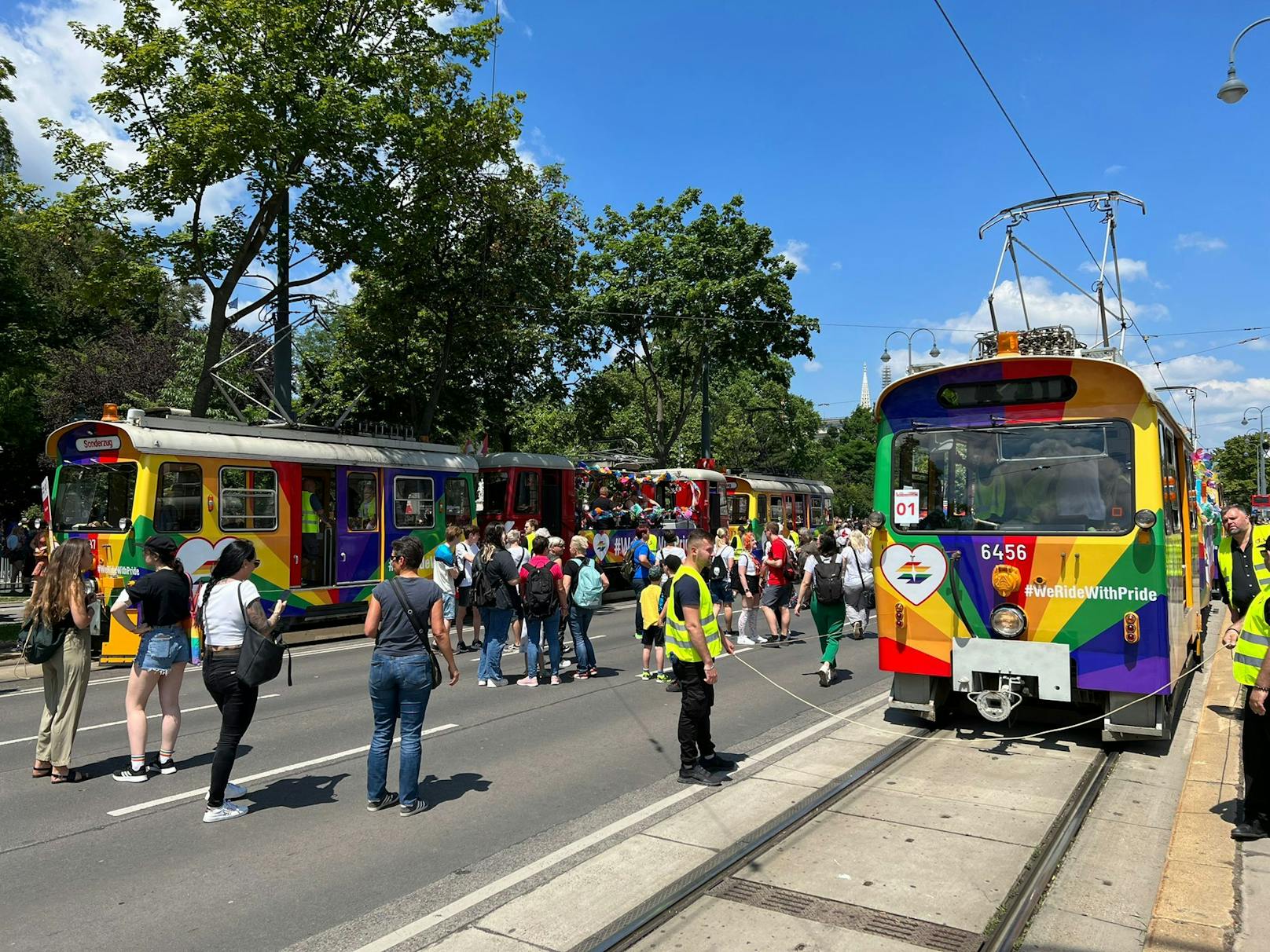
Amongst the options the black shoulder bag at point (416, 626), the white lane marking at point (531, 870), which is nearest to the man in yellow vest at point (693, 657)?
the white lane marking at point (531, 870)

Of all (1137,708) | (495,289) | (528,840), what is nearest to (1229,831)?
(1137,708)

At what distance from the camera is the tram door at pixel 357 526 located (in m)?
15.5

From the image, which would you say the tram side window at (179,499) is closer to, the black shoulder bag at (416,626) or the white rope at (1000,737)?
the black shoulder bag at (416,626)

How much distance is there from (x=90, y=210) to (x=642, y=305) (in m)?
14.1

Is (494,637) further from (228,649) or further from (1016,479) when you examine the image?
(1016,479)

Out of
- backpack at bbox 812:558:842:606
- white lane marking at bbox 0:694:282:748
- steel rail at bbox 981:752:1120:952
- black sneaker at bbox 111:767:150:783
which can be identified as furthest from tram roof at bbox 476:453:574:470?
steel rail at bbox 981:752:1120:952

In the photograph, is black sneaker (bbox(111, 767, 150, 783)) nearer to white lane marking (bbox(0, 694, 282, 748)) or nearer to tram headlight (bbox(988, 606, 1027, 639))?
white lane marking (bbox(0, 694, 282, 748))

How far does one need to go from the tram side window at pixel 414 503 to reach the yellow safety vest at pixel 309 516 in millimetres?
1505

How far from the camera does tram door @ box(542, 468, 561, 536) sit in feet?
67.5

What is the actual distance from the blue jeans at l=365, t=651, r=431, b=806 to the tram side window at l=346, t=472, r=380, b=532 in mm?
10174

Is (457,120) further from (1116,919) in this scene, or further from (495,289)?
(1116,919)

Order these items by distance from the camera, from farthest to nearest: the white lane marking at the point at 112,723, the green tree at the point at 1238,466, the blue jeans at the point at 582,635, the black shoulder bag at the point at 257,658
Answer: the green tree at the point at 1238,466, the blue jeans at the point at 582,635, the white lane marking at the point at 112,723, the black shoulder bag at the point at 257,658

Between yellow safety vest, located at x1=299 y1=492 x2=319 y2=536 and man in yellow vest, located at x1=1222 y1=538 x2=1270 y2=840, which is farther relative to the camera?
yellow safety vest, located at x1=299 y1=492 x2=319 y2=536

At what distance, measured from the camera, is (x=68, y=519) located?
519 inches
